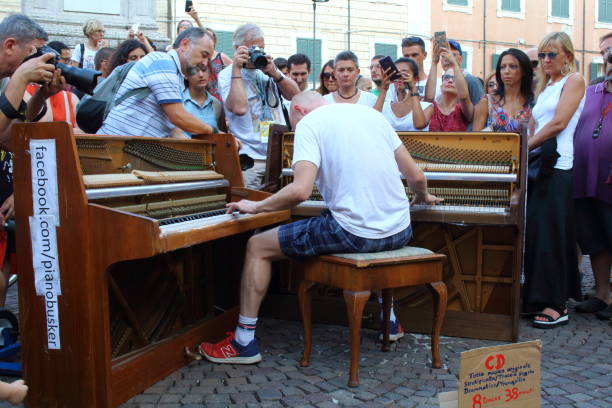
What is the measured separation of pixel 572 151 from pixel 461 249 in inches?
42.9

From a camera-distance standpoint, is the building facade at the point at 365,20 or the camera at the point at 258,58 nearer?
the camera at the point at 258,58

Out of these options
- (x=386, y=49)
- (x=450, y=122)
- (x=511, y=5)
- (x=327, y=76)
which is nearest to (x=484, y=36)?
(x=511, y=5)

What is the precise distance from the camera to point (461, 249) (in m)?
4.75

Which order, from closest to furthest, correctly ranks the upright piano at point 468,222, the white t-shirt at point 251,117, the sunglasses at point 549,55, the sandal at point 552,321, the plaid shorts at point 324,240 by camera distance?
the plaid shorts at point 324,240 → the upright piano at point 468,222 → the sandal at point 552,321 → the sunglasses at point 549,55 → the white t-shirt at point 251,117

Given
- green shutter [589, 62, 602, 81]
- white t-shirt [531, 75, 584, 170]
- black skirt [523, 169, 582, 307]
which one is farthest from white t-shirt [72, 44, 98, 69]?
green shutter [589, 62, 602, 81]

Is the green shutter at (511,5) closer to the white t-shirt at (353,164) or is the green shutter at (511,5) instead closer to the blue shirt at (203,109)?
the blue shirt at (203,109)

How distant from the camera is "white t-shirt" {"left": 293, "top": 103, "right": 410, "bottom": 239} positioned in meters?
3.70

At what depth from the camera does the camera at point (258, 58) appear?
519cm

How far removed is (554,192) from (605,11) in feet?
84.8

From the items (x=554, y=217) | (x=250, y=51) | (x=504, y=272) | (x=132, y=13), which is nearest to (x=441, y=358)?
(x=504, y=272)

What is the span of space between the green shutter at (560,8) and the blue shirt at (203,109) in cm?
2447

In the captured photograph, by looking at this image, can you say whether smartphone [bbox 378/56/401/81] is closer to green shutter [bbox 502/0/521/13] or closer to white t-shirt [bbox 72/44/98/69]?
white t-shirt [bbox 72/44/98/69]

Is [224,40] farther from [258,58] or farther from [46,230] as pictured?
[46,230]

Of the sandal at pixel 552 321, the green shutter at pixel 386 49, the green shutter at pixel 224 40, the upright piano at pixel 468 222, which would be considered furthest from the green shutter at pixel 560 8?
the upright piano at pixel 468 222
